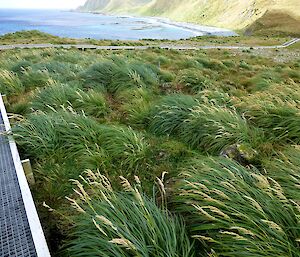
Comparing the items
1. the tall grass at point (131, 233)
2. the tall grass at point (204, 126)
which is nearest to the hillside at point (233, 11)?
the tall grass at point (204, 126)

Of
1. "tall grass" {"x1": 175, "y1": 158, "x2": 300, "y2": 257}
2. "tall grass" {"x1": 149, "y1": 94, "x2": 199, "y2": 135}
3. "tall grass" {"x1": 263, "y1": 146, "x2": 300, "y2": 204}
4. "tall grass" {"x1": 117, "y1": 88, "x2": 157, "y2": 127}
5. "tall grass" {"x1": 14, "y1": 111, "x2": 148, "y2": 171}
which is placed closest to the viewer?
"tall grass" {"x1": 175, "y1": 158, "x2": 300, "y2": 257}

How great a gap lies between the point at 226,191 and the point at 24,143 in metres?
3.63

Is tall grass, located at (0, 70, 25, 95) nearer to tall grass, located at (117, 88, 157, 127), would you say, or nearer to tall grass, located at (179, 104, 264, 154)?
tall grass, located at (117, 88, 157, 127)

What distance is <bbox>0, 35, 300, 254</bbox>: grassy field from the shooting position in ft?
8.99

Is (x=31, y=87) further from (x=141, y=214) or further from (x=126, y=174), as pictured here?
(x=141, y=214)

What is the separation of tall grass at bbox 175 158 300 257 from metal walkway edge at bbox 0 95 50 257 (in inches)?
62.9

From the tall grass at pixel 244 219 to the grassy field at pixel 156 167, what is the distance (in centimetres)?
1

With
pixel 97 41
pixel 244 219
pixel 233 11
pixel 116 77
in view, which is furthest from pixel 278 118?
pixel 233 11

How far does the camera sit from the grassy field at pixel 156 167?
8.99 feet

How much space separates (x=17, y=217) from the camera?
11.1 ft

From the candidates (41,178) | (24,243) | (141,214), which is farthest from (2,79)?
(141,214)

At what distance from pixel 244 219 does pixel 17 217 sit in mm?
2570

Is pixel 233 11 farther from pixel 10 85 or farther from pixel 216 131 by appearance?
pixel 216 131

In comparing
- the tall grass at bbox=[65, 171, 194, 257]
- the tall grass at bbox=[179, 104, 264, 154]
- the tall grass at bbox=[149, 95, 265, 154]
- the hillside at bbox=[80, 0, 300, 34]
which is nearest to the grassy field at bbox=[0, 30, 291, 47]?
the hillside at bbox=[80, 0, 300, 34]
